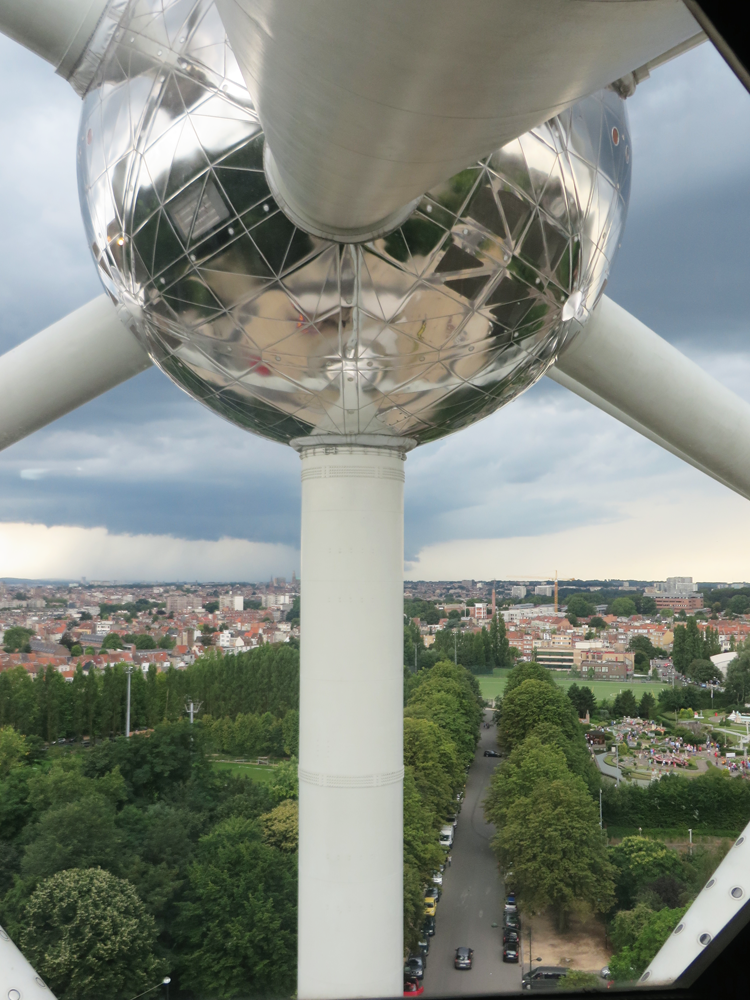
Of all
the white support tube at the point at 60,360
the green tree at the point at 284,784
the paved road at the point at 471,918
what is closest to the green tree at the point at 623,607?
the paved road at the point at 471,918

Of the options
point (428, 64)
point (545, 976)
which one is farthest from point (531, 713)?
point (428, 64)

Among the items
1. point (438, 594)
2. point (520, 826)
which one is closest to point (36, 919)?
point (520, 826)

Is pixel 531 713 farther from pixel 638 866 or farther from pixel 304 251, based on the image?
pixel 304 251

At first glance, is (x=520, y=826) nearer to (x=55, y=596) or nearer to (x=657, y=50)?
(x=657, y=50)

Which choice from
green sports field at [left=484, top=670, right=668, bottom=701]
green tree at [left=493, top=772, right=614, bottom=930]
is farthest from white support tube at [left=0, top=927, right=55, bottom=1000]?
green sports field at [left=484, top=670, right=668, bottom=701]

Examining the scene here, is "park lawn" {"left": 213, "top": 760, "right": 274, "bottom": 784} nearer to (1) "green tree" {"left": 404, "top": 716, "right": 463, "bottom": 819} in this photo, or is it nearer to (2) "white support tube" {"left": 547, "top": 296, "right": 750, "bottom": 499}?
(1) "green tree" {"left": 404, "top": 716, "right": 463, "bottom": 819}

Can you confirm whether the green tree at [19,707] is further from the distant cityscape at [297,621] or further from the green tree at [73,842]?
the green tree at [73,842]
